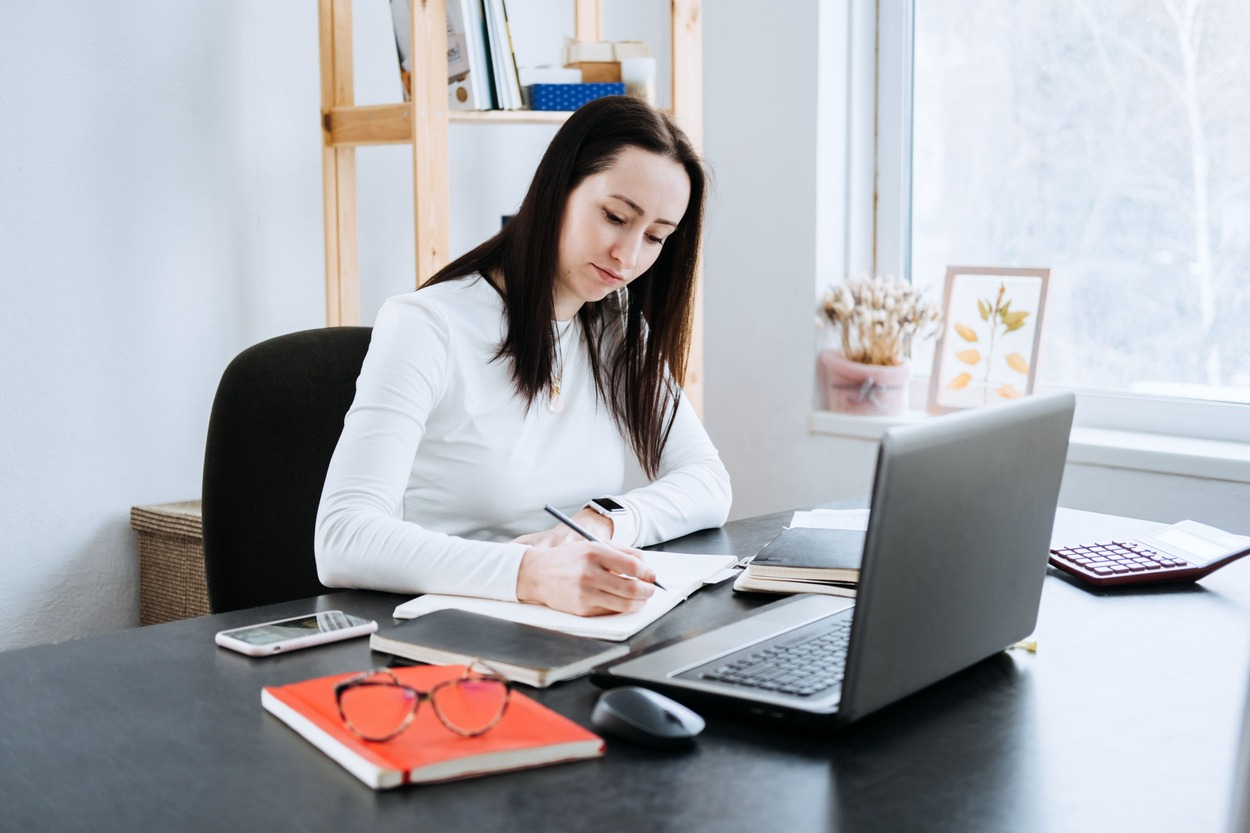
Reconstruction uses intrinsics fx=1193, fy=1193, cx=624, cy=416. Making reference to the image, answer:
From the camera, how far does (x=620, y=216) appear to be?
1544mm

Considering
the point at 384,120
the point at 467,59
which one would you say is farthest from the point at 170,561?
the point at 467,59

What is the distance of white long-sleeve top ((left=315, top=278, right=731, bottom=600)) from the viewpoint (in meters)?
1.24

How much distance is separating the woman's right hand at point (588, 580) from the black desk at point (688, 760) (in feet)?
0.19

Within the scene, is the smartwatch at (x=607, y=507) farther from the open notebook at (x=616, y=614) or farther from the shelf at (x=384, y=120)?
the shelf at (x=384, y=120)

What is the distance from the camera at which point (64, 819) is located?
2.35ft

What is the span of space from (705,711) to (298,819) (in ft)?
1.00

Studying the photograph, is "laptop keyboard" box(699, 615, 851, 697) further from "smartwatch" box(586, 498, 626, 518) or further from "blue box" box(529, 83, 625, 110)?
"blue box" box(529, 83, 625, 110)

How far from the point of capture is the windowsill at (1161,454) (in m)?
2.14

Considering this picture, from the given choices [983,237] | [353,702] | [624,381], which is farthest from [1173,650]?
[983,237]

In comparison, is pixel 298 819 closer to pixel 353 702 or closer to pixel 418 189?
pixel 353 702

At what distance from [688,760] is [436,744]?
0.17 m

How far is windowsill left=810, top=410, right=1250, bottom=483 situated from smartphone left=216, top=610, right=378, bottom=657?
1.45 metres

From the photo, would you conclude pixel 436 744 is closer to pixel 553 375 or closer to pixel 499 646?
pixel 499 646

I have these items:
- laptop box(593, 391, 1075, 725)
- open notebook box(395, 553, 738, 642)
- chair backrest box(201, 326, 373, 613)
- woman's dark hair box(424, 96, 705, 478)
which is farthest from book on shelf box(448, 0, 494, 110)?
laptop box(593, 391, 1075, 725)
